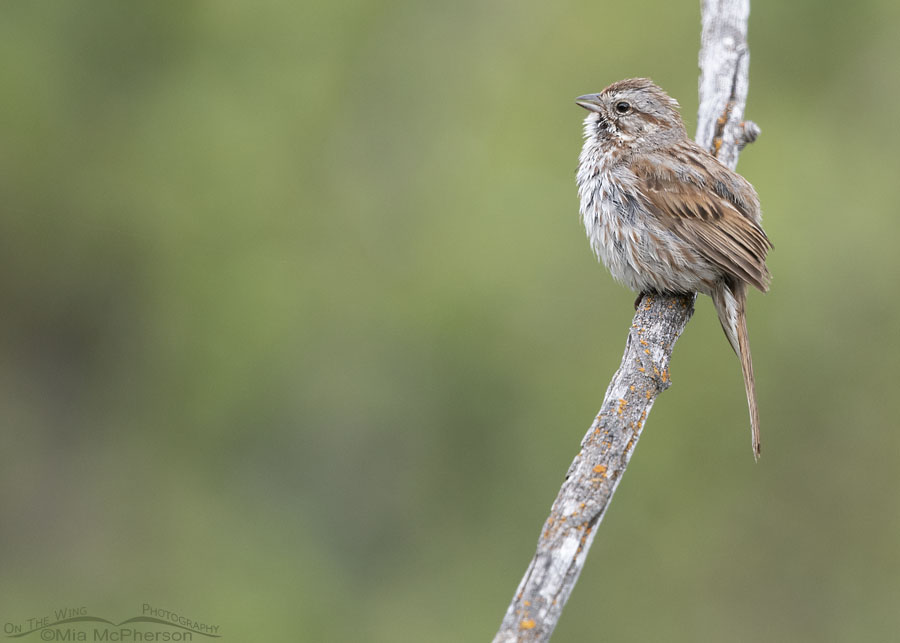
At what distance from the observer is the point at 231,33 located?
29.1 ft

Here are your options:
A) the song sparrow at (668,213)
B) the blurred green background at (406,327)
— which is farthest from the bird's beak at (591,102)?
the blurred green background at (406,327)

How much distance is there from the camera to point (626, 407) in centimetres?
360

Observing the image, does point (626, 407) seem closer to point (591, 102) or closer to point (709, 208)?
point (709, 208)

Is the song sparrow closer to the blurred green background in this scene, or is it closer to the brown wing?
the brown wing

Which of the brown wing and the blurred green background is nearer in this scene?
the brown wing

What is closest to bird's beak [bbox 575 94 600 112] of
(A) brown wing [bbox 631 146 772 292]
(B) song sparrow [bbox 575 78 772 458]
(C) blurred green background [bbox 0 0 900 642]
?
(B) song sparrow [bbox 575 78 772 458]

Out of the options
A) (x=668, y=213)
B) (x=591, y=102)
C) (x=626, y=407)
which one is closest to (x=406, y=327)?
(x=591, y=102)

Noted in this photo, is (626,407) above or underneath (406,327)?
underneath

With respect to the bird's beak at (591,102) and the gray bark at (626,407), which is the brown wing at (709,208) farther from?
the bird's beak at (591,102)

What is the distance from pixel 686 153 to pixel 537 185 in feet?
11.3

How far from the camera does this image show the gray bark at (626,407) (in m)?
2.90

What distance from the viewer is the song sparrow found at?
15.7 feet

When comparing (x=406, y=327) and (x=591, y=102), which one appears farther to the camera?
→ (x=406, y=327)

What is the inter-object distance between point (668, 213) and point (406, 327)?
4059 millimetres
